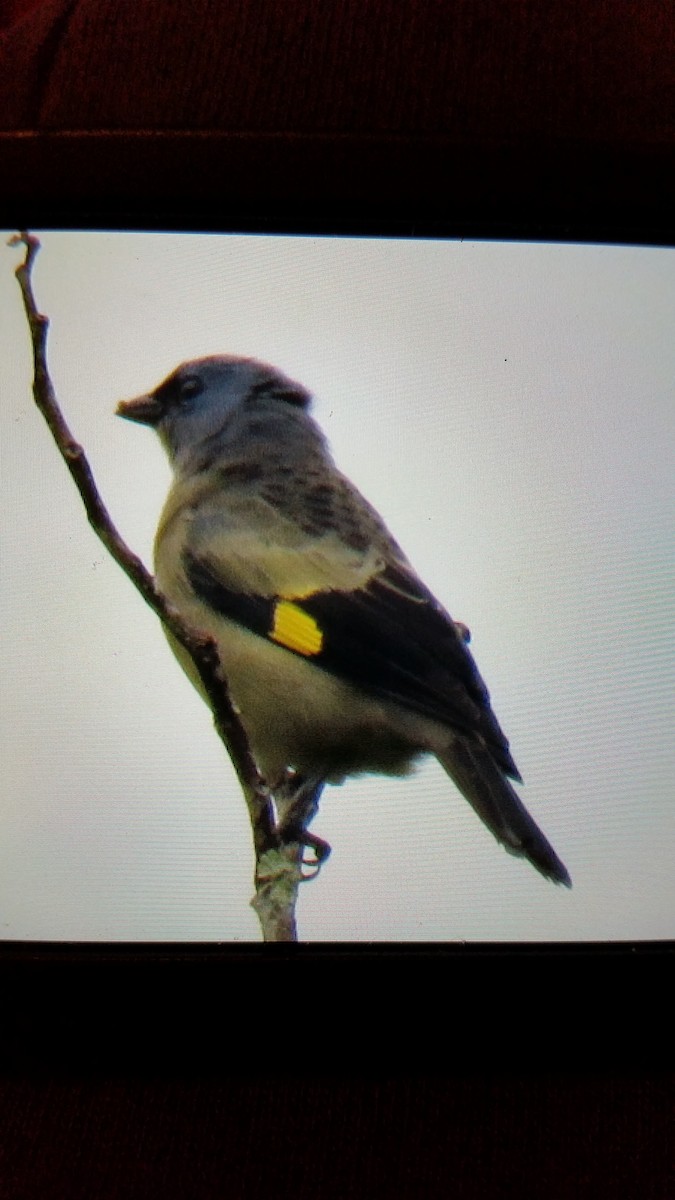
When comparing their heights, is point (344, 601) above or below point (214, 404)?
below

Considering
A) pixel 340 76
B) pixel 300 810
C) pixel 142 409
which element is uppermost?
pixel 340 76

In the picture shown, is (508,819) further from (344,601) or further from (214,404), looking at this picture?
(214,404)

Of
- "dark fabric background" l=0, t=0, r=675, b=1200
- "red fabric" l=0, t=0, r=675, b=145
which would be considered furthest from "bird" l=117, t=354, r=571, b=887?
"red fabric" l=0, t=0, r=675, b=145
